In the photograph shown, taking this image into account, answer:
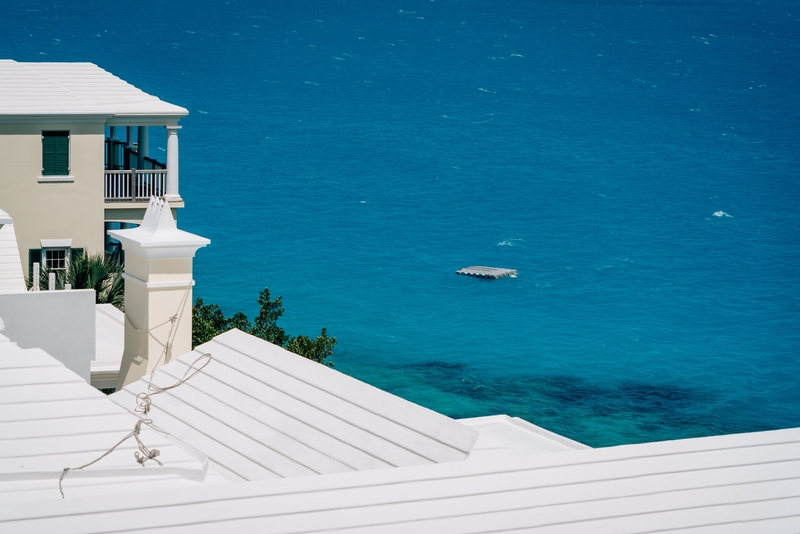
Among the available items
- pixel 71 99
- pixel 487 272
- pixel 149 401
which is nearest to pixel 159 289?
pixel 149 401

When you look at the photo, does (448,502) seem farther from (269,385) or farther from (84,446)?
(269,385)

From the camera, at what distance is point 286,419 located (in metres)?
7.54

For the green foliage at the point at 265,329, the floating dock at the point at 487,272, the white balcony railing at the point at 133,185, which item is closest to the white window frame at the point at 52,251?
the white balcony railing at the point at 133,185

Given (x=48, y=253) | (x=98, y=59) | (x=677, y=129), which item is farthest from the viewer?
(x=98, y=59)

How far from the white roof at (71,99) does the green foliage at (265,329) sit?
6.26 meters

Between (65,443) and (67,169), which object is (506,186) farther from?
(65,443)

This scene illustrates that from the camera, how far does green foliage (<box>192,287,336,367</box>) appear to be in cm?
1969

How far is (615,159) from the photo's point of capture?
90.6 m

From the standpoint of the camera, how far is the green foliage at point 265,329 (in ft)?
64.6

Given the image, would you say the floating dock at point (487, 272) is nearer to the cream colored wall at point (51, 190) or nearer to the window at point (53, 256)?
the cream colored wall at point (51, 190)

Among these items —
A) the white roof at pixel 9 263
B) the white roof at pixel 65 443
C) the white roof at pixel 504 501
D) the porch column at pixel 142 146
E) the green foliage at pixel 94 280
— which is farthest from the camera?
the porch column at pixel 142 146

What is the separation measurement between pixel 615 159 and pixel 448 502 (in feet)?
290

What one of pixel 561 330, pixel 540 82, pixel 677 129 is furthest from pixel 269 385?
pixel 540 82

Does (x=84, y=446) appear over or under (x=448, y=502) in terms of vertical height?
under
